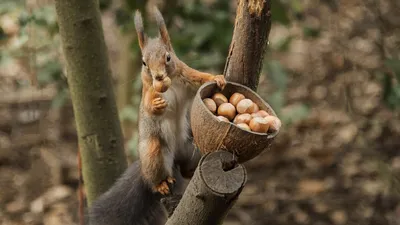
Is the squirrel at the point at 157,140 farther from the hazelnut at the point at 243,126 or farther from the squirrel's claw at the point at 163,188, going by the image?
the hazelnut at the point at 243,126

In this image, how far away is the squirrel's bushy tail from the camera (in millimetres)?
2162

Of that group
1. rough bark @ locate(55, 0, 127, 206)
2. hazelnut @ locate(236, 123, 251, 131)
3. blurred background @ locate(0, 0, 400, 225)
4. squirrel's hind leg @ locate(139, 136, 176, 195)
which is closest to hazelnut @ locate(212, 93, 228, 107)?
hazelnut @ locate(236, 123, 251, 131)

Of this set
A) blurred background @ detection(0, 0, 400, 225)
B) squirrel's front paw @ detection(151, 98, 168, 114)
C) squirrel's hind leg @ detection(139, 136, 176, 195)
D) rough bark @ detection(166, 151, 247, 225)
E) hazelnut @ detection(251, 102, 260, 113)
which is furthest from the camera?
blurred background @ detection(0, 0, 400, 225)

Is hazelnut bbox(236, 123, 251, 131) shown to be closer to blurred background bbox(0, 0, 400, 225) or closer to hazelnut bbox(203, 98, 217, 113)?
hazelnut bbox(203, 98, 217, 113)

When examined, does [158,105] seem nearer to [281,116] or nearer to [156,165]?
[156,165]

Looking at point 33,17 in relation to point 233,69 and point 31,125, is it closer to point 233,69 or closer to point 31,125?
point 233,69

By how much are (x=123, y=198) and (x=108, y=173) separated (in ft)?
0.62

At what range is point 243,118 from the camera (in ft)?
5.11

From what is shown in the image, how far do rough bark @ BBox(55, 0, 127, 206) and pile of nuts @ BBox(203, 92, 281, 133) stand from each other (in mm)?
695

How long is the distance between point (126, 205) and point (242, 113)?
2.43ft

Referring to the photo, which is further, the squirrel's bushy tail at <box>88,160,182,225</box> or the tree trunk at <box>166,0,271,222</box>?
the squirrel's bushy tail at <box>88,160,182,225</box>

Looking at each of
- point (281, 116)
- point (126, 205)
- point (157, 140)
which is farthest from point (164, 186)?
point (281, 116)

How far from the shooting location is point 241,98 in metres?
1.63

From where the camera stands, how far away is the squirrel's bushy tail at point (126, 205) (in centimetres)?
216
